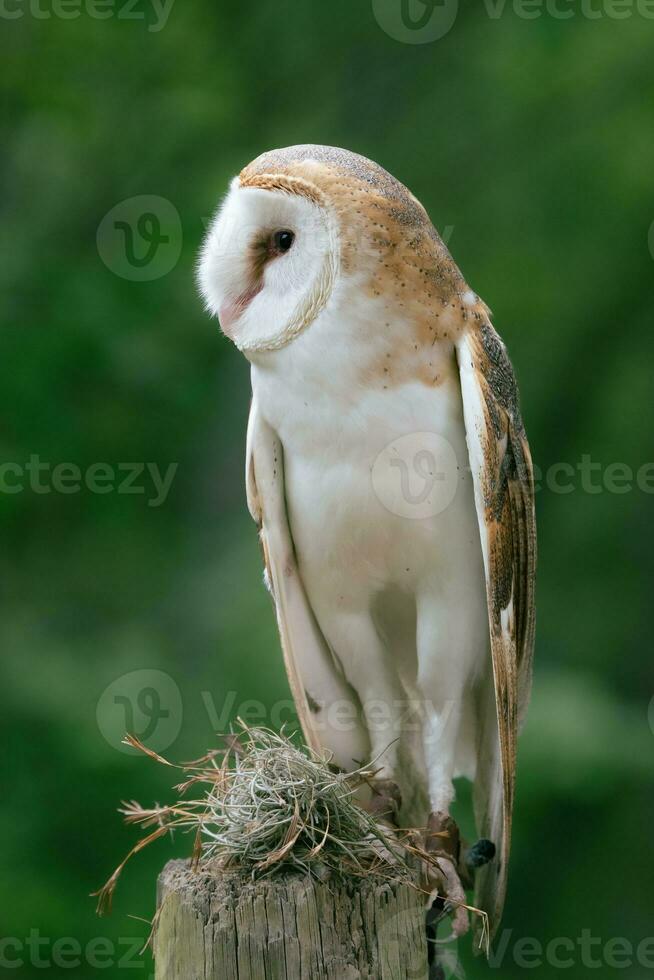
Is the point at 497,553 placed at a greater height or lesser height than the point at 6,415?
lesser

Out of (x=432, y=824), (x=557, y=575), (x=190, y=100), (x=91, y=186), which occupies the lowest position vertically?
(x=432, y=824)

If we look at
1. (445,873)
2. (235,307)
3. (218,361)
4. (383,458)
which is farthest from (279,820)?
(218,361)

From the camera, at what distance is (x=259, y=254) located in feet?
9.15

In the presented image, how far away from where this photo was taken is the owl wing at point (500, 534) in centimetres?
271

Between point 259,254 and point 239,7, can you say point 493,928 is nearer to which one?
point 259,254

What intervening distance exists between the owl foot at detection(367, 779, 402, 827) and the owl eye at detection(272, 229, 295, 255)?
128cm

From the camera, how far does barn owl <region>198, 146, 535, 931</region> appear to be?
2670 mm

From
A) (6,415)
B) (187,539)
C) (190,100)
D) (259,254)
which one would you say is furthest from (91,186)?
(259,254)

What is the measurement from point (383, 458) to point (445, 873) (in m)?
0.91

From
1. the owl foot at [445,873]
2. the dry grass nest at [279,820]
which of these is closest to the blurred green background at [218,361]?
the owl foot at [445,873]

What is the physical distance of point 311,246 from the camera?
2684 mm

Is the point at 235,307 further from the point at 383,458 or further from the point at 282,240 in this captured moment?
the point at 383,458

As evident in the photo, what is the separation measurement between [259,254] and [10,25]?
147 inches

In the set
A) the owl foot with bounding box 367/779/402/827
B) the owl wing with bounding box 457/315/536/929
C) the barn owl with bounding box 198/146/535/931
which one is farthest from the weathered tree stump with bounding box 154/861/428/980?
the owl foot with bounding box 367/779/402/827
